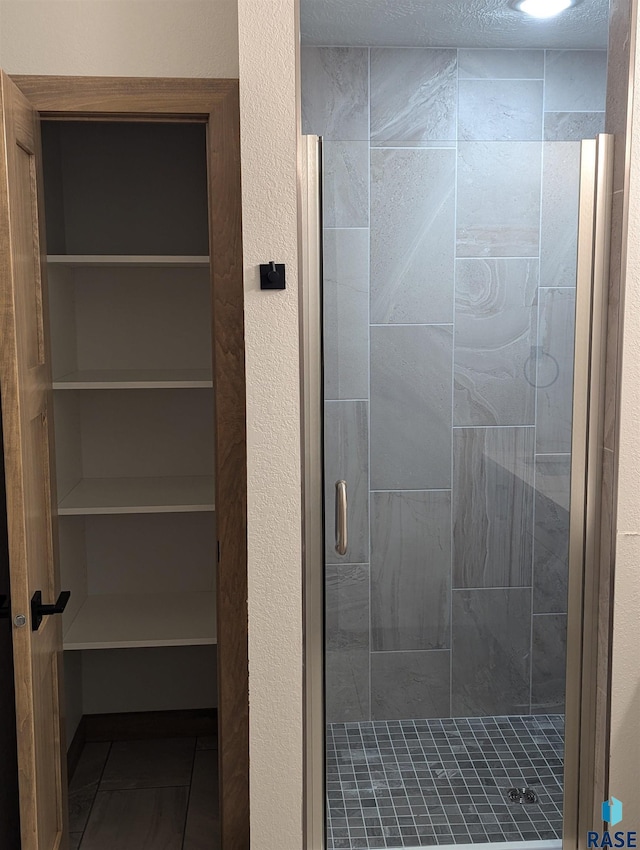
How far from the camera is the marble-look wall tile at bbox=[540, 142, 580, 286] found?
2.14m

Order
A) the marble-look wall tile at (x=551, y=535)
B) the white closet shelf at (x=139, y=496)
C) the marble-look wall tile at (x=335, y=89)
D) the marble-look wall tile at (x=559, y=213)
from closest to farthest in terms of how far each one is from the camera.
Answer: the marble-look wall tile at (x=559, y=213), the marble-look wall tile at (x=551, y=535), the white closet shelf at (x=139, y=496), the marble-look wall tile at (x=335, y=89)

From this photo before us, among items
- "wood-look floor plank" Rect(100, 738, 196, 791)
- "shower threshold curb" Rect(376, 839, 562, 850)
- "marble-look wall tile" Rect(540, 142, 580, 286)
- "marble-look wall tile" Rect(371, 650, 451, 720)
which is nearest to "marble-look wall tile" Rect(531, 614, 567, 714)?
"marble-look wall tile" Rect(371, 650, 451, 720)

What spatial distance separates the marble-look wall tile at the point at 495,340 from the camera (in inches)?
85.4

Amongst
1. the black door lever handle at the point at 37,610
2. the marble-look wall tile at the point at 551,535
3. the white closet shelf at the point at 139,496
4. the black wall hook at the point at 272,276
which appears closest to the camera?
the black door lever handle at the point at 37,610

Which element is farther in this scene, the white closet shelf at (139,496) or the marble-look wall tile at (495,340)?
the white closet shelf at (139,496)

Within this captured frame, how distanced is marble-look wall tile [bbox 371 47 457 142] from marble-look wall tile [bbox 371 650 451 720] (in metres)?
1.78

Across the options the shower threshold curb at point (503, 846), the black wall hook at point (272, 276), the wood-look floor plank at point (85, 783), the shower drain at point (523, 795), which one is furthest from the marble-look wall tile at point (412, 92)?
the wood-look floor plank at point (85, 783)

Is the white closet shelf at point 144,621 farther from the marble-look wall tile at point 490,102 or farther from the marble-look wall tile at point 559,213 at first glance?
the marble-look wall tile at point 490,102

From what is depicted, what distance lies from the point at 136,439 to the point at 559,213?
1772mm

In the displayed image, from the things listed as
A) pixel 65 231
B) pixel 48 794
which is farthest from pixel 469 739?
pixel 65 231

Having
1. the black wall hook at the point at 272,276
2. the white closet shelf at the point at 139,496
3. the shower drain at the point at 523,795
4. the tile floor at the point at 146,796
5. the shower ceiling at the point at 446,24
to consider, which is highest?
the shower ceiling at the point at 446,24

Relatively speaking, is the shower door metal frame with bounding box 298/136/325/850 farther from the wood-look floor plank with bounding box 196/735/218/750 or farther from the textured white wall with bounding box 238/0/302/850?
the wood-look floor plank with bounding box 196/735/218/750

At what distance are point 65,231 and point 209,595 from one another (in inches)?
57.7

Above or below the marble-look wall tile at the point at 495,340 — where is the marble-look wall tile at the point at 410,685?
below
